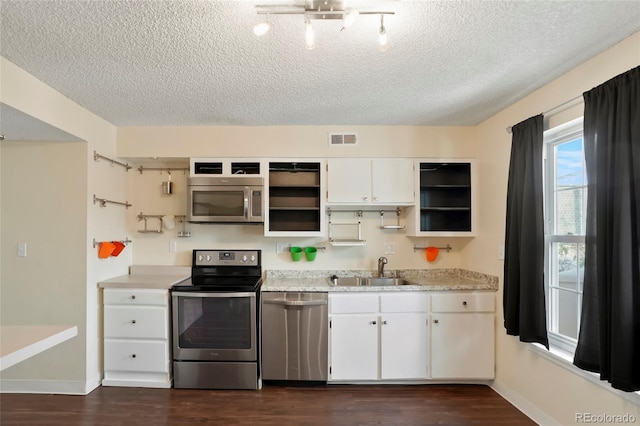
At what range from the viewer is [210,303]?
8.59 feet

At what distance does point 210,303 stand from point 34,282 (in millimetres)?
1459

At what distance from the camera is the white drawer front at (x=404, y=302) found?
2.62 metres

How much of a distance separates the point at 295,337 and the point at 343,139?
191 centimetres

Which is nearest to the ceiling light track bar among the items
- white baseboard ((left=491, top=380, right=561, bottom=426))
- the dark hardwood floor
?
the dark hardwood floor

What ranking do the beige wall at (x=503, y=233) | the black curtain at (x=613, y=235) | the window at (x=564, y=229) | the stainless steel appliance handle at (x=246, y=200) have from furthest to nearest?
the stainless steel appliance handle at (x=246, y=200) < the window at (x=564, y=229) < the beige wall at (x=503, y=233) < the black curtain at (x=613, y=235)

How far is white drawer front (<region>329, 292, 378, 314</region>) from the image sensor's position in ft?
8.57

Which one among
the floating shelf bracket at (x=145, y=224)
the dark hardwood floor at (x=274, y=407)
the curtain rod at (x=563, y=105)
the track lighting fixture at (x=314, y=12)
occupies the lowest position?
the dark hardwood floor at (x=274, y=407)

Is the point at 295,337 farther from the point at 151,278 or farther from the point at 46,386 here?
the point at 46,386

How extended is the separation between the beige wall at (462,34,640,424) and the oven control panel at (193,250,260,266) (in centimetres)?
223

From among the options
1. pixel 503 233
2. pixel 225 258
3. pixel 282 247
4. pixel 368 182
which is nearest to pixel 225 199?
pixel 225 258

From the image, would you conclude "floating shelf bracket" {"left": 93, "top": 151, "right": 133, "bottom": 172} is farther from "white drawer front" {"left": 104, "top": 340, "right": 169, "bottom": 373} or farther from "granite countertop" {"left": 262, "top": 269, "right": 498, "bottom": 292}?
"granite countertop" {"left": 262, "top": 269, "right": 498, "bottom": 292}

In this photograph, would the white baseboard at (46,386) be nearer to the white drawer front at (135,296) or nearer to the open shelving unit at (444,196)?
the white drawer front at (135,296)

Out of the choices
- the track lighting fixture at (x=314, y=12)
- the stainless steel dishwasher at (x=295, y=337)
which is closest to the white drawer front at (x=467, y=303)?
the stainless steel dishwasher at (x=295, y=337)

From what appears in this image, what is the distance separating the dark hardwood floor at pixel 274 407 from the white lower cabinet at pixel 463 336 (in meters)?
0.17
